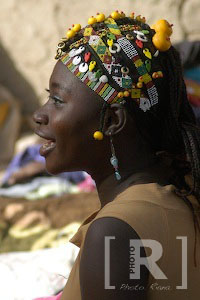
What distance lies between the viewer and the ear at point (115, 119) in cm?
173

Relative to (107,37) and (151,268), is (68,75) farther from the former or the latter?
(151,268)

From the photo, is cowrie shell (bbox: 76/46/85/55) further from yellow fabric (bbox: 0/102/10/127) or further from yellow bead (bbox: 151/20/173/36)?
yellow fabric (bbox: 0/102/10/127)

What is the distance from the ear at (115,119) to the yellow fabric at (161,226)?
7.3 inches

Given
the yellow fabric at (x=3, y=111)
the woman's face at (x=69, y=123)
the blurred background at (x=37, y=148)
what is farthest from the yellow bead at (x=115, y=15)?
the yellow fabric at (x=3, y=111)

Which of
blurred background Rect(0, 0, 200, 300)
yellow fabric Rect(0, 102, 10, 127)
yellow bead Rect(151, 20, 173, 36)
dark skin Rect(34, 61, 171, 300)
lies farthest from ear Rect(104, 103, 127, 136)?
yellow fabric Rect(0, 102, 10, 127)

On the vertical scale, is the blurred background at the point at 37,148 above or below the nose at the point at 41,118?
below

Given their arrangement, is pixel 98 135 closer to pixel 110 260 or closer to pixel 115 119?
pixel 115 119

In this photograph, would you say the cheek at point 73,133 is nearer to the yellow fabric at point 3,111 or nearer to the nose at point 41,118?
the nose at point 41,118

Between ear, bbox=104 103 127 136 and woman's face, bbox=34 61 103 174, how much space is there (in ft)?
0.10

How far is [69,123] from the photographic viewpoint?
173 centimetres

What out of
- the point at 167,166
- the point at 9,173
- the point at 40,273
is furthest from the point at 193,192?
the point at 9,173

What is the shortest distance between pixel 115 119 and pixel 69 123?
14 cm

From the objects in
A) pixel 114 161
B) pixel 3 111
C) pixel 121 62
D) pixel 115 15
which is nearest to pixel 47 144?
pixel 114 161

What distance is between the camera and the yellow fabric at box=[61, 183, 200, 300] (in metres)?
1.53
